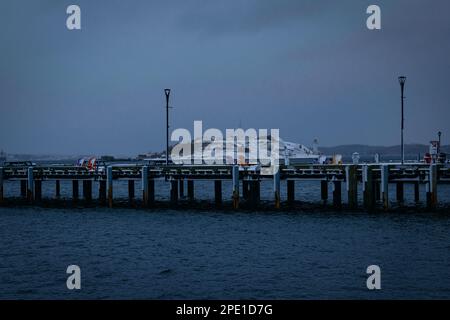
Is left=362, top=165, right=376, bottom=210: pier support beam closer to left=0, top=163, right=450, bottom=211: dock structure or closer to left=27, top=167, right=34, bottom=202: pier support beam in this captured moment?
left=0, top=163, right=450, bottom=211: dock structure

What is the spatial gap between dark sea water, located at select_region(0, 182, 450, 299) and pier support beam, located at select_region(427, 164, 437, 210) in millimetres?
909

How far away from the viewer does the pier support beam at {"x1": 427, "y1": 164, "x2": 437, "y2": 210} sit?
1406 inches

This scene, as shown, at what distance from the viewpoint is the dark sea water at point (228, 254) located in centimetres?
1928

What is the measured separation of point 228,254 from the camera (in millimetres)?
26000

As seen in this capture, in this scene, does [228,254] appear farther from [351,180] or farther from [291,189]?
[291,189]

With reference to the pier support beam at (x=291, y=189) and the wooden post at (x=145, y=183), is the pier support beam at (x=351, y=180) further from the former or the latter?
the wooden post at (x=145, y=183)

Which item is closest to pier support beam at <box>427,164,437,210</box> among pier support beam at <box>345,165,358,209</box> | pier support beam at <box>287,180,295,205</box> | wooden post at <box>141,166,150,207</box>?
pier support beam at <box>345,165,358,209</box>

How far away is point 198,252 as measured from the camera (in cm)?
2655

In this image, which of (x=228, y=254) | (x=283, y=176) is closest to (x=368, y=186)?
(x=283, y=176)

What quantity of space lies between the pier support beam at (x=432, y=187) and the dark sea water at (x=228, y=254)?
2.98 feet

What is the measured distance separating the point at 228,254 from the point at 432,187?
17.6m
